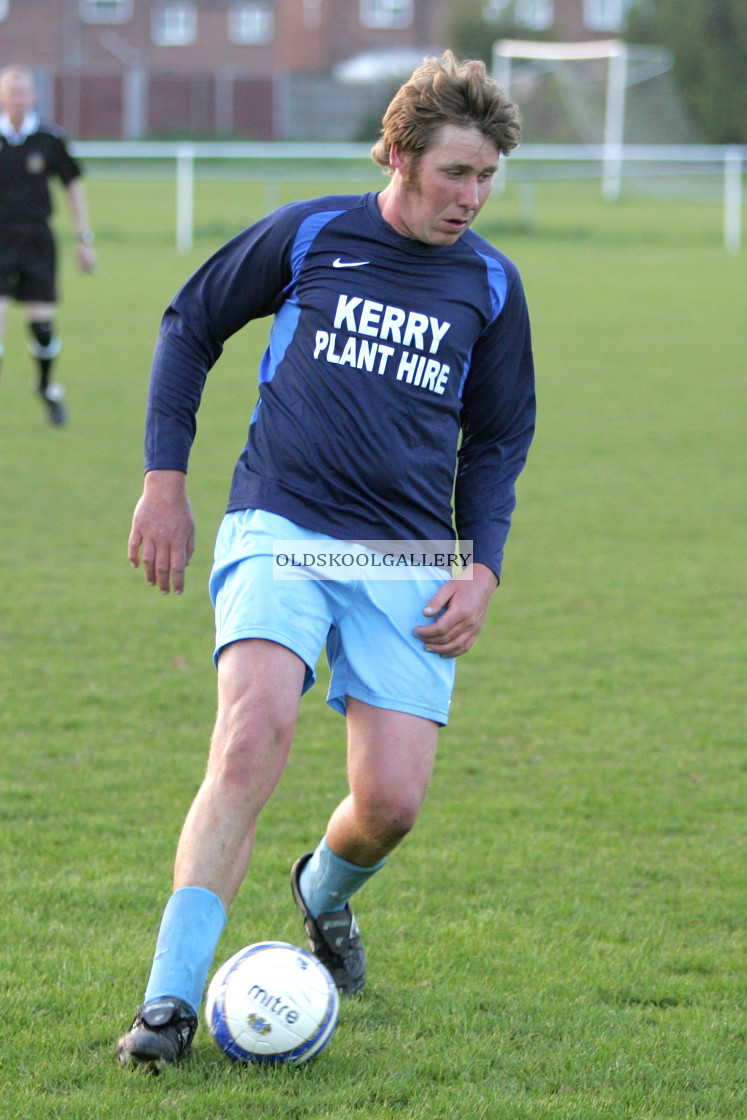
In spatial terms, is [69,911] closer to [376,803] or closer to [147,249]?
[376,803]

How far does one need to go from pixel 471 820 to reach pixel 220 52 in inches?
2224

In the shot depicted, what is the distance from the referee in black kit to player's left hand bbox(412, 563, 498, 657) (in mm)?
7923

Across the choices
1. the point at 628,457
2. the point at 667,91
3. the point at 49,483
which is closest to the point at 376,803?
the point at 49,483

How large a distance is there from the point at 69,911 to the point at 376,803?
1082 millimetres

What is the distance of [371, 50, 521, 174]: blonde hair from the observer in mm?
3057

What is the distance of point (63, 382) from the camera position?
13.0m

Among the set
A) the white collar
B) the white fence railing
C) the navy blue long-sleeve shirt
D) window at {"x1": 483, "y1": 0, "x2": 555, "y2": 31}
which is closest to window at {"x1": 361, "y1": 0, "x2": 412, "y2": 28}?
window at {"x1": 483, "y1": 0, "x2": 555, "y2": 31}

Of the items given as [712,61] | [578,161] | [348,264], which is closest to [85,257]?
[348,264]

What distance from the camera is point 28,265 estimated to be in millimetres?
10516

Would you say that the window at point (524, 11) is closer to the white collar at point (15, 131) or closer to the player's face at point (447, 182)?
the white collar at point (15, 131)

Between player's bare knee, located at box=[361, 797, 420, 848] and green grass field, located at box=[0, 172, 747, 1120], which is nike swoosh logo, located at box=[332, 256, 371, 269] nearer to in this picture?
player's bare knee, located at box=[361, 797, 420, 848]

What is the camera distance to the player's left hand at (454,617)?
3174mm

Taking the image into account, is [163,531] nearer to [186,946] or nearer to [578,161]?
[186,946]

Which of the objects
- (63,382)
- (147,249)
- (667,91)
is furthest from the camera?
(667,91)
